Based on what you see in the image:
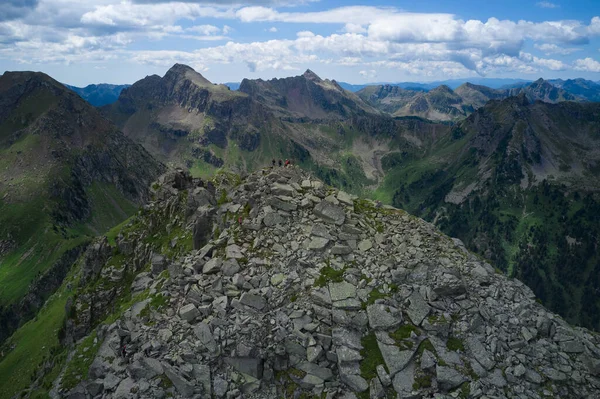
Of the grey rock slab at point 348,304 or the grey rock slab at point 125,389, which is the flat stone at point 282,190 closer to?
the grey rock slab at point 348,304

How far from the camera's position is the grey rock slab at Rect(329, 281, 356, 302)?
28453 millimetres

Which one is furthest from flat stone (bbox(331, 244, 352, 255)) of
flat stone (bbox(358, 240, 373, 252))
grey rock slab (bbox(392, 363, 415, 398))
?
grey rock slab (bbox(392, 363, 415, 398))

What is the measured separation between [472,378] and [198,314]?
2034cm

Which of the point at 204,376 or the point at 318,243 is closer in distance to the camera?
the point at 204,376

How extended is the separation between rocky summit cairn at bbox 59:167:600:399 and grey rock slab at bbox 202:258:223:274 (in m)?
0.13

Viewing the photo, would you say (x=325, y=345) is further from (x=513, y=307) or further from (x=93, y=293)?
(x=93, y=293)

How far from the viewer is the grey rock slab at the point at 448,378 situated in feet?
77.2

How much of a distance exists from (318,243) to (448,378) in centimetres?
1449

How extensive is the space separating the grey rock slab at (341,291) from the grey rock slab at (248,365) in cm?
736

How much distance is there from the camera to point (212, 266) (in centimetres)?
3238

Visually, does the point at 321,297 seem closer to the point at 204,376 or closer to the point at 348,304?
the point at 348,304

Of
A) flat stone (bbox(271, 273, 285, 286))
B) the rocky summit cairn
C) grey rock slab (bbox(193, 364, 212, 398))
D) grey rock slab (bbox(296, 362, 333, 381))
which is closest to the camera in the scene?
the rocky summit cairn

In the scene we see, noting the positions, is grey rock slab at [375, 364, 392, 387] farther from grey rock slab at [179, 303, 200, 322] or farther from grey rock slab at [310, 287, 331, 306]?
grey rock slab at [179, 303, 200, 322]

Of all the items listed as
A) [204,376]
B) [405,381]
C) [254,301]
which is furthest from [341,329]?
[204,376]
